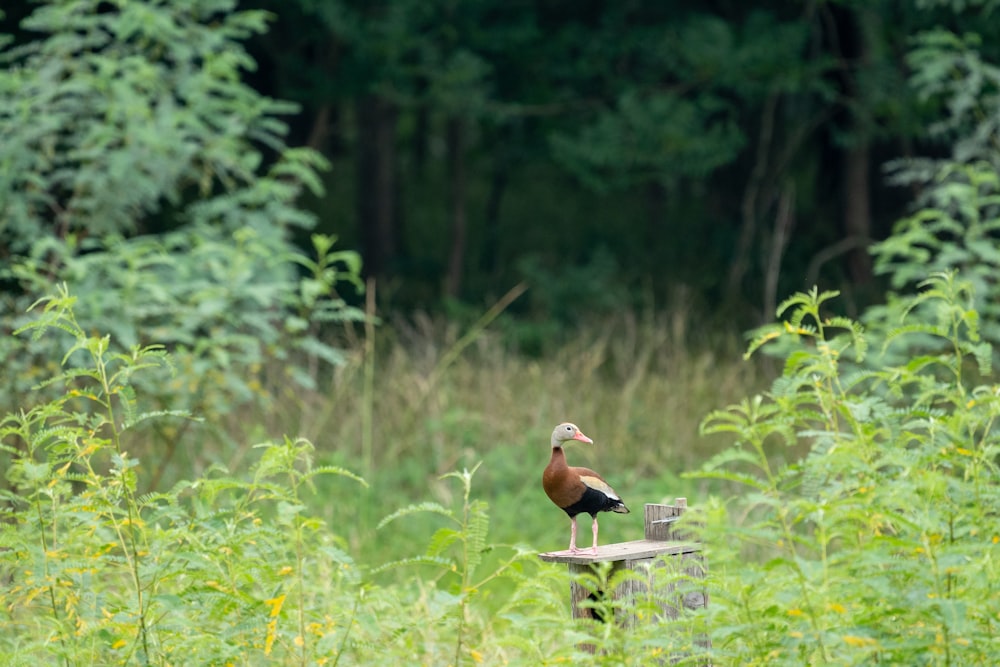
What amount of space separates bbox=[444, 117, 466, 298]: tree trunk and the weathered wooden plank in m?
10.6

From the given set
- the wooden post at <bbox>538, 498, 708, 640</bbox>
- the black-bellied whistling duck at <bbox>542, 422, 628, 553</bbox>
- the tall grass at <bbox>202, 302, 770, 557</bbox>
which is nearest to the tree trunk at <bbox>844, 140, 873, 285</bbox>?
the tall grass at <bbox>202, 302, 770, 557</bbox>

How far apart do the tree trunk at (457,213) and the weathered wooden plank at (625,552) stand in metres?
10.6

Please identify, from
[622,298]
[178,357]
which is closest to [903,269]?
[178,357]

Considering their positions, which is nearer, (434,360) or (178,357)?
(178,357)

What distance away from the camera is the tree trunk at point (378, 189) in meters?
15.6

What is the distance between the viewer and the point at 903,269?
289 inches

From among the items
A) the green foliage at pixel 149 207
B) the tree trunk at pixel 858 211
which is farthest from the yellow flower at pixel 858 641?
the tree trunk at pixel 858 211

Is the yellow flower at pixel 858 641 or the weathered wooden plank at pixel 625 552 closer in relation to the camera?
the yellow flower at pixel 858 641

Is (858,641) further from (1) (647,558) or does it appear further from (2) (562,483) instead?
(2) (562,483)

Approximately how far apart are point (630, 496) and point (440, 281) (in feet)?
29.1

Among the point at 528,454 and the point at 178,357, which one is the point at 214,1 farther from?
the point at 528,454

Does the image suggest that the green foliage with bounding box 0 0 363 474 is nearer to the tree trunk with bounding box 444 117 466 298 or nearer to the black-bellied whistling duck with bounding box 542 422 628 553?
the black-bellied whistling duck with bounding box 542 422 628 553

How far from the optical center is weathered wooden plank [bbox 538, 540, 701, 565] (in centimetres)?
314

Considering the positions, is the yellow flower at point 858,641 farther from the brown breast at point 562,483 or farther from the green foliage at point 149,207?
the green foliage at point 149,207
